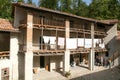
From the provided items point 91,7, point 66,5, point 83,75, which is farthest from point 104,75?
point 66,5

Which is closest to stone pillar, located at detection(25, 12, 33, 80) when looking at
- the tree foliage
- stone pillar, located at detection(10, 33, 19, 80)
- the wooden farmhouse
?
the wooden farmhouse

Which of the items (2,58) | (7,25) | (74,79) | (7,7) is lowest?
(74,79)

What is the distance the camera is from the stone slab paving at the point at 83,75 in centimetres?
3144

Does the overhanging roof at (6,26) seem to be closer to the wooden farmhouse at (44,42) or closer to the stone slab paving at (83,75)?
the wooden farmhouse at (44,42)

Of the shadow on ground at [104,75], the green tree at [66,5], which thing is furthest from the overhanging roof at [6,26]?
the green tree at [66,5]

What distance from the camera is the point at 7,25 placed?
28922mm

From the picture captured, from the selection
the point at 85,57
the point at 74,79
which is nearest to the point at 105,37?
the point at 85,57

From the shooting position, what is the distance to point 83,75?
33.4 metres

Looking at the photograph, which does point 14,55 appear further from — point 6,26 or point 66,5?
point 66,5

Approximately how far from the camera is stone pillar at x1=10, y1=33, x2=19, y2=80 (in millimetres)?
29311

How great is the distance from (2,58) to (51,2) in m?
43.7

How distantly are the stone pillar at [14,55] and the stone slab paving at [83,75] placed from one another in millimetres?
2756

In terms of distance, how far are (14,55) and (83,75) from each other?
33.1ft

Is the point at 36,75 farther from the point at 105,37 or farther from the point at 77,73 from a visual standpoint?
the point at 105,37
